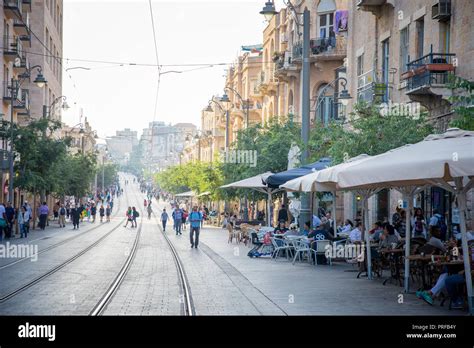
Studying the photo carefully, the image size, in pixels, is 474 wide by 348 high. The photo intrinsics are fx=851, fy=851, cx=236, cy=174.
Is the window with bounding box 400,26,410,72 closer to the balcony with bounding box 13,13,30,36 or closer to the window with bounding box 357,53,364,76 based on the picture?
the window with bounding box 357,53,364,76

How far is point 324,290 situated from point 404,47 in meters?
15.1

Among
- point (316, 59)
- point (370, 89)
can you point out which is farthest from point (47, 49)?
point (370, 89)

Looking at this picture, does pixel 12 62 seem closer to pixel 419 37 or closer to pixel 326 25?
pixel 326 25

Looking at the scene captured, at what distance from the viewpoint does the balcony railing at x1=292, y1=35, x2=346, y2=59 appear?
48406 mm

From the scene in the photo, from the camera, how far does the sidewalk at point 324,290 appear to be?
45.8ft

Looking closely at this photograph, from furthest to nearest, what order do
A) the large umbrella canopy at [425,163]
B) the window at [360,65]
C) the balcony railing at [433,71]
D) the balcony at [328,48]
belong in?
the balcony at [328,48]
the window at [360,65]
the balcony railing at [433,71]
the large umbrella canopy at [425,163]

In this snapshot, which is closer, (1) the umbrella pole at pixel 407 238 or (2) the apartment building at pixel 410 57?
(1) the umbrella pole at pixel 407 238

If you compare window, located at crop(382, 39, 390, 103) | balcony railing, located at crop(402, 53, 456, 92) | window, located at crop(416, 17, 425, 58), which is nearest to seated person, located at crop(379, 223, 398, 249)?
balcony railing, located at crop(402, 53, 456, 92)

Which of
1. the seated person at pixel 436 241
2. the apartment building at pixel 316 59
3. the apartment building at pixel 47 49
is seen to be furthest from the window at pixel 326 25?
the seated person at pixel 436 241

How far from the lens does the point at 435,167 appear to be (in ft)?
40.4

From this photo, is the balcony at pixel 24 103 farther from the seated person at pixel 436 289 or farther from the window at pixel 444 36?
the seated person at pixel 436 289

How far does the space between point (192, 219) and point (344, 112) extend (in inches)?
404

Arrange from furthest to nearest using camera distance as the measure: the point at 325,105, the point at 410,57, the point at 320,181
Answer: the point at 325,105 < the point at 410,57 < the point at 320,181

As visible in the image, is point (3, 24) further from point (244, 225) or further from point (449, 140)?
point (449, 140)
